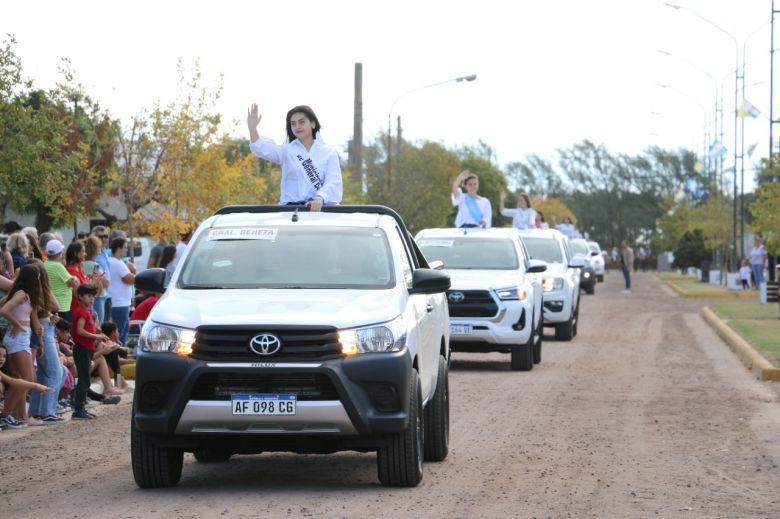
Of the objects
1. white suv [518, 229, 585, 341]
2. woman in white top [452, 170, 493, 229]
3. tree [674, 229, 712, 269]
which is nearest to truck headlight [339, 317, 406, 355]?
woman in white top [452, 170, 493, 229]

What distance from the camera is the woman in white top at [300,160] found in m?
11.7

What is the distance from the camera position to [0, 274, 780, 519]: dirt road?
8.99m

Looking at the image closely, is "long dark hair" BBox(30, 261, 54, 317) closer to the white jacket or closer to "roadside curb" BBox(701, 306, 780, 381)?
the white jacket

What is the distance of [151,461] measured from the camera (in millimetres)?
9445

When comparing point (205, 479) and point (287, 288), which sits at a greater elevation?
point (287, 288)

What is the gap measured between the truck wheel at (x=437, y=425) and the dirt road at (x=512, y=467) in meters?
0.16

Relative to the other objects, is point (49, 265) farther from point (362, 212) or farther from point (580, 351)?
point (580, 351)

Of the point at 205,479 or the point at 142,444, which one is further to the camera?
the point at 205,479

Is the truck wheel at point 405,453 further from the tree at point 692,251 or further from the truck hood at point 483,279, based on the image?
the tree at point 692,251

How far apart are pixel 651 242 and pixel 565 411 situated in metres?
114

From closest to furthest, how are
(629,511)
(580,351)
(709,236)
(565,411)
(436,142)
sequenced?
(629,511)
(565,411)
(580,351)
(709,236)
(436,142)

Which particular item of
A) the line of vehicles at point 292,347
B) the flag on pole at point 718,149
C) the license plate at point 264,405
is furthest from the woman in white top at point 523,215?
the flag on pole at point 718,149

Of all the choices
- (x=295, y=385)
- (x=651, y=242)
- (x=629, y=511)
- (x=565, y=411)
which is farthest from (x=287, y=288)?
(x=651, y=242)

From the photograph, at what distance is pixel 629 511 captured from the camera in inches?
351
